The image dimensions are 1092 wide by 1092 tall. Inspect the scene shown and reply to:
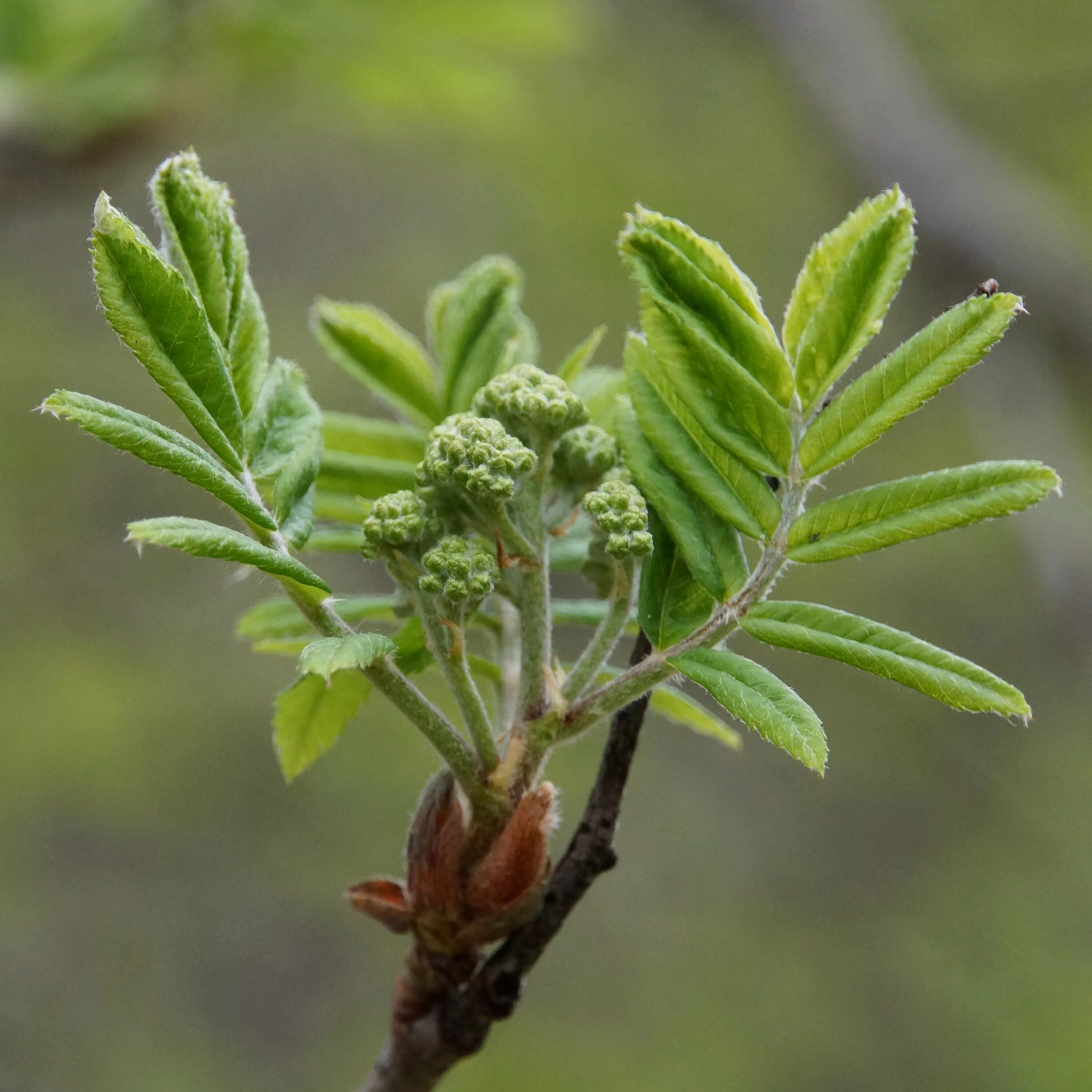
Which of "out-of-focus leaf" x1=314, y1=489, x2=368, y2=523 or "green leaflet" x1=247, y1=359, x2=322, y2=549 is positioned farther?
"out-of-focus leaf" x1=314, y1=489, x2=368, y2=523

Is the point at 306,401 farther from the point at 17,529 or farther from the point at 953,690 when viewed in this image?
the point at 17,529

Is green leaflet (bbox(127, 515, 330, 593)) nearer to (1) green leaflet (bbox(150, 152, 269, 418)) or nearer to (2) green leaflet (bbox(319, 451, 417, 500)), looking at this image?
(1) green leaflet (bbox(150, 152, 269, 418))

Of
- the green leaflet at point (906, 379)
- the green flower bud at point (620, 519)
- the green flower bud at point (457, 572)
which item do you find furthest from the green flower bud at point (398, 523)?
the green leaflet at point (906, 379)

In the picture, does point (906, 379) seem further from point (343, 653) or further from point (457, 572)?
point (343, 653)

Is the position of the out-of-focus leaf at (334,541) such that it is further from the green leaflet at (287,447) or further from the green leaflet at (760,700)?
the green leaflet at (760,700)

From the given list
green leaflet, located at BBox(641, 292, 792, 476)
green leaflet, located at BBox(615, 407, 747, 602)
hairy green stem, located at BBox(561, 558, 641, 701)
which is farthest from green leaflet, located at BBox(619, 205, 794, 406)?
hairy green stem, located at BBox(561, 558, 641, 701)
